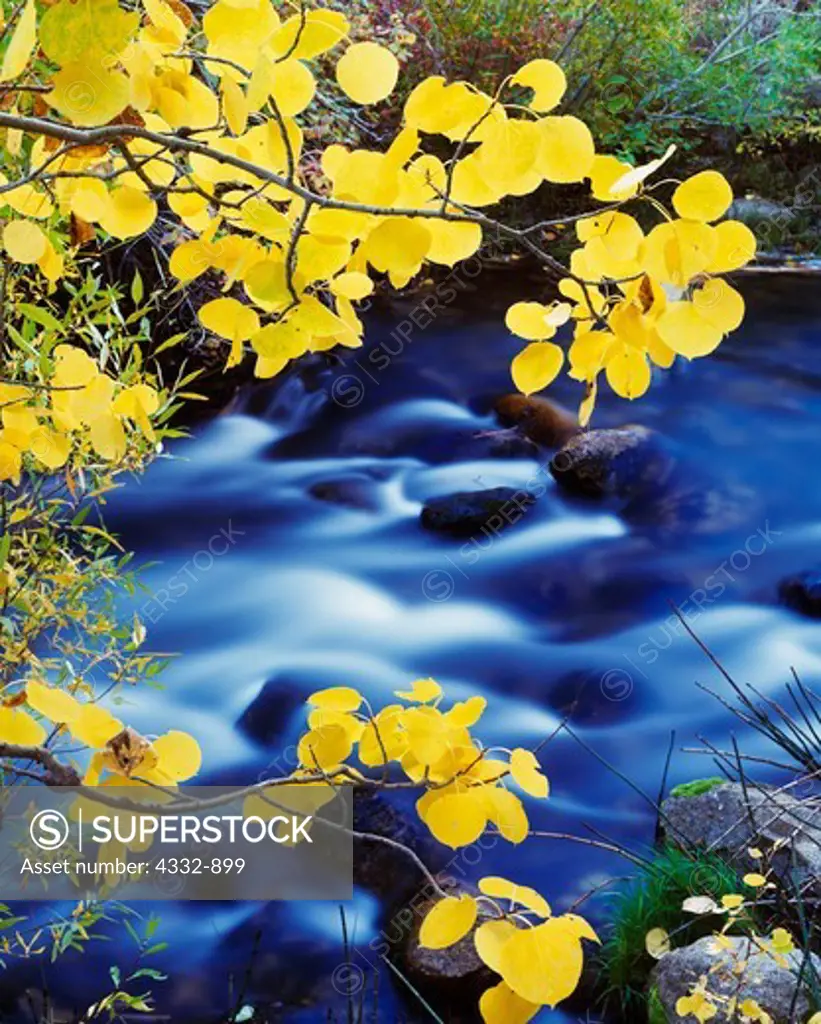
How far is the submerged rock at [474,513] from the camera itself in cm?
412

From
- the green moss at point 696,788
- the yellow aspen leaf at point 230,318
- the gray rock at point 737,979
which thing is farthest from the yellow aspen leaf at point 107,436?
the green moss at point 696,788

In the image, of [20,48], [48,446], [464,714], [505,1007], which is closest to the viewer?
[20,48]

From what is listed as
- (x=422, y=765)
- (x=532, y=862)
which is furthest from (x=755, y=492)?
(x=422, y=765)

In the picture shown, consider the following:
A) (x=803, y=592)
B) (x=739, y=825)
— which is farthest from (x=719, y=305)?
(x=803, y=592)

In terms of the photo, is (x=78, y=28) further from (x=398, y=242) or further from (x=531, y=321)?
(x=531, y=321)

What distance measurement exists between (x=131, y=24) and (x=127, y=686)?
111 inches

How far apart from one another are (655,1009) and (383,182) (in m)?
2.02

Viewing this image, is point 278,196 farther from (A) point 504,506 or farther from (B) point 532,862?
(A) point 504,506

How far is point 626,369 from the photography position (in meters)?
0.70

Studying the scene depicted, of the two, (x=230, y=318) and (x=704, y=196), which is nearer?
(x=704, y=196)

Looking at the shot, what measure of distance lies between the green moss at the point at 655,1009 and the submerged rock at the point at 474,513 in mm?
2110

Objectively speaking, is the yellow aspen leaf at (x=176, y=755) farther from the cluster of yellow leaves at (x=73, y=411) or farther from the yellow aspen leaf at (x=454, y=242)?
the yellow aspen leaf at (x=454, y=242)

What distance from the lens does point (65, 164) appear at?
806mm

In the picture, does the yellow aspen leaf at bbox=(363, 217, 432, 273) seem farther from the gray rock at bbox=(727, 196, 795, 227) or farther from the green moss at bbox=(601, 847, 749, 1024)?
the gray rock at bbox=(727, 196, 795, 227)
